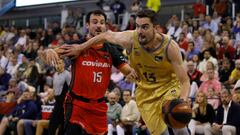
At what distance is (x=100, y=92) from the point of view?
719 cm

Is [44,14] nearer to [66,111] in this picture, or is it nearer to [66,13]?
[66,13]

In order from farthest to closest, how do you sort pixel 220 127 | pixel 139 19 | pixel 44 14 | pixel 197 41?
→ pixel 44 14
pixel 197 41
pixel 220 127
pixel 139 19

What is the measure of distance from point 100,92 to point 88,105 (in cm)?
24

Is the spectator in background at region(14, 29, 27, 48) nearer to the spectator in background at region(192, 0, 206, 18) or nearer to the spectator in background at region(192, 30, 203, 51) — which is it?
the spectator in background at region(192, 0, 206, 18)

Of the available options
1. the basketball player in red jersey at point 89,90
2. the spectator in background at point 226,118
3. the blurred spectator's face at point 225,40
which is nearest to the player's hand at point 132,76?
the basketball player in red jersey at point 89,90

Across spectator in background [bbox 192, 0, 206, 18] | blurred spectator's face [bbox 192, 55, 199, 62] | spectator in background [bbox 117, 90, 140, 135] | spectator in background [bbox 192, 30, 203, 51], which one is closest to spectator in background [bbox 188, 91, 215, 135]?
spectator in background [bbox 117, 90, 140, 135]

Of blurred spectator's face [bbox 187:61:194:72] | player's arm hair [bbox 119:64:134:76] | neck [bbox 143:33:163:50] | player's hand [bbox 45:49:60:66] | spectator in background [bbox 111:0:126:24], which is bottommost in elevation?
blurred spectator's face [bbox 187:61:194:72]

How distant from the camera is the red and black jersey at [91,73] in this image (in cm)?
711

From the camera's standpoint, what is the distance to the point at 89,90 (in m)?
7.10

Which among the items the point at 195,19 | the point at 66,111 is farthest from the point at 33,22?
the point at 66,111

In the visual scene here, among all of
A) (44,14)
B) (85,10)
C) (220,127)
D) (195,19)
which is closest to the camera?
(220,127)

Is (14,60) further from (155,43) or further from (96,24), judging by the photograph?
(155,43)

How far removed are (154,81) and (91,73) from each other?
33.2 inches

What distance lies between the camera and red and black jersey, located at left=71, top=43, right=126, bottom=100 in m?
7.11
